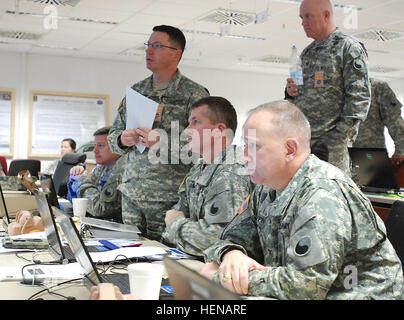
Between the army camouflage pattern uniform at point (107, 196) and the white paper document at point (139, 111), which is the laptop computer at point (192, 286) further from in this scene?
the army camouflage pattern uniform at point (107, 196)

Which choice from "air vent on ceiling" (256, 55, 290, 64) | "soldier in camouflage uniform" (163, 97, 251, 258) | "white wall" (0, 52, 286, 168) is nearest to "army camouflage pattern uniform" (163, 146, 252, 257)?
"soldier in camouflage uniform" (163, 97, 251, 258)

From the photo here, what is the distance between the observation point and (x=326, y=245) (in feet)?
4.00

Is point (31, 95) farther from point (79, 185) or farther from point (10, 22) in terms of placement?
point (79, 185)

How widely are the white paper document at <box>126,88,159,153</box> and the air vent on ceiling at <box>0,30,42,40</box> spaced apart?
596 cm

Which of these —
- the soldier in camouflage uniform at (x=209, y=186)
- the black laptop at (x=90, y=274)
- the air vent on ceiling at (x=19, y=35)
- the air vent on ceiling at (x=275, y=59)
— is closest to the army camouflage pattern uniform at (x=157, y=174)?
the soldier in camouflage uniform at (x=209, y=186)

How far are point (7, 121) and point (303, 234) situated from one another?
30.8 feet

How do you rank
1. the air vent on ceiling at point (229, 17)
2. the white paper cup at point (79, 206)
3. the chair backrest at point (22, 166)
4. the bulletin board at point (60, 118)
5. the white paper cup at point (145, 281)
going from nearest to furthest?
the white paper cup at point (145, 281)
the white paper cup at point (79, 206)
the air vent on ceiling at point (229, 17)
the chair backrest at point (22, 166)
the bulletin board at point (60, 118)

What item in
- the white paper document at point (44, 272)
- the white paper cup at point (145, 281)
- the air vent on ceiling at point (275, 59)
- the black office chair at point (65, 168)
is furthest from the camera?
the air vent on ceiling at point (275, 59)

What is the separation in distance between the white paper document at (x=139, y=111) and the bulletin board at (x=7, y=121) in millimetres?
7684

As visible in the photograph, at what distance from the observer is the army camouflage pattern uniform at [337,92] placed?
270 cm

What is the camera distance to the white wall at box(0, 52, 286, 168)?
9.70 m

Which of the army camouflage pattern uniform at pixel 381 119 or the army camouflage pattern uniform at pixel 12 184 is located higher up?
the army camouflage pattern uniform at pixel 381 119

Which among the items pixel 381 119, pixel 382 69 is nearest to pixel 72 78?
pixel 382 69

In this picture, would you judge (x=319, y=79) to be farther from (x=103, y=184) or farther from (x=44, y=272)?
(x=44, y=272)
